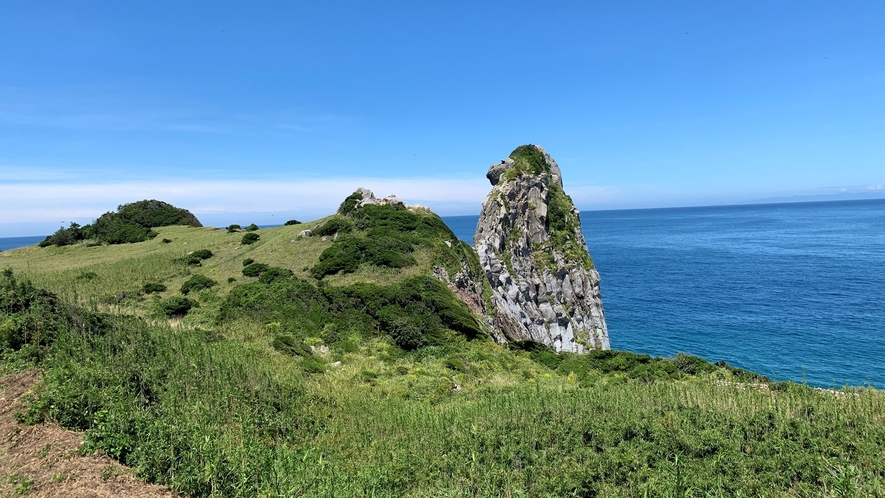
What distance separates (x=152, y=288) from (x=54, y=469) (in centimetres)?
2748

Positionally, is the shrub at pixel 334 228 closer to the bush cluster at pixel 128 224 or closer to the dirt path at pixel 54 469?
the bush cluster at pixel 128 224

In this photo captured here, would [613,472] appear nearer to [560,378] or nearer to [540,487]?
[540,487]

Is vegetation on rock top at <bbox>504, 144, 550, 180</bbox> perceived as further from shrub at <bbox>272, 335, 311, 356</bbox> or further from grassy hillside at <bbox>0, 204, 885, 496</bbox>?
shrub at <bbox>272, 335, 311, 356</bbox>

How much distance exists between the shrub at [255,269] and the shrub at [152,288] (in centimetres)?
601

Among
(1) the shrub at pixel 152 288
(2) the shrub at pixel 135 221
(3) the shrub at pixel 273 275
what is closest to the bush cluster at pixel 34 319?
(1) the shrub at pixel 152 288

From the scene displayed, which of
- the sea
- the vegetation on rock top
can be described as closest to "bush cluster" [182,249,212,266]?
the vegetation on rock top

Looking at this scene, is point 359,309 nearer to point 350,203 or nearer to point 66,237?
point 350,203

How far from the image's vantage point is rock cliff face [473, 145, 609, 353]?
52906mm

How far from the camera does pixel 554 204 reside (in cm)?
6731

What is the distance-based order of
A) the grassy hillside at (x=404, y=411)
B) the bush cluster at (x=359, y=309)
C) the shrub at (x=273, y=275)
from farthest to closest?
the shrub at (x=273, y=275) < the bush cluster at (x=359, y=309) < the grassy hillside at (x=404, y=411)

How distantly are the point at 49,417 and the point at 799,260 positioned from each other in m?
136

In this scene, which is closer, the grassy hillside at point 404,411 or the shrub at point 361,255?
the grassy hillside at point 404,411

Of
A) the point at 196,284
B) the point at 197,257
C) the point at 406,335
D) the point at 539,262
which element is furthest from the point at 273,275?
the point at 539,262

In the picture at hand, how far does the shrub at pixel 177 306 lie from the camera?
28.4 meters
